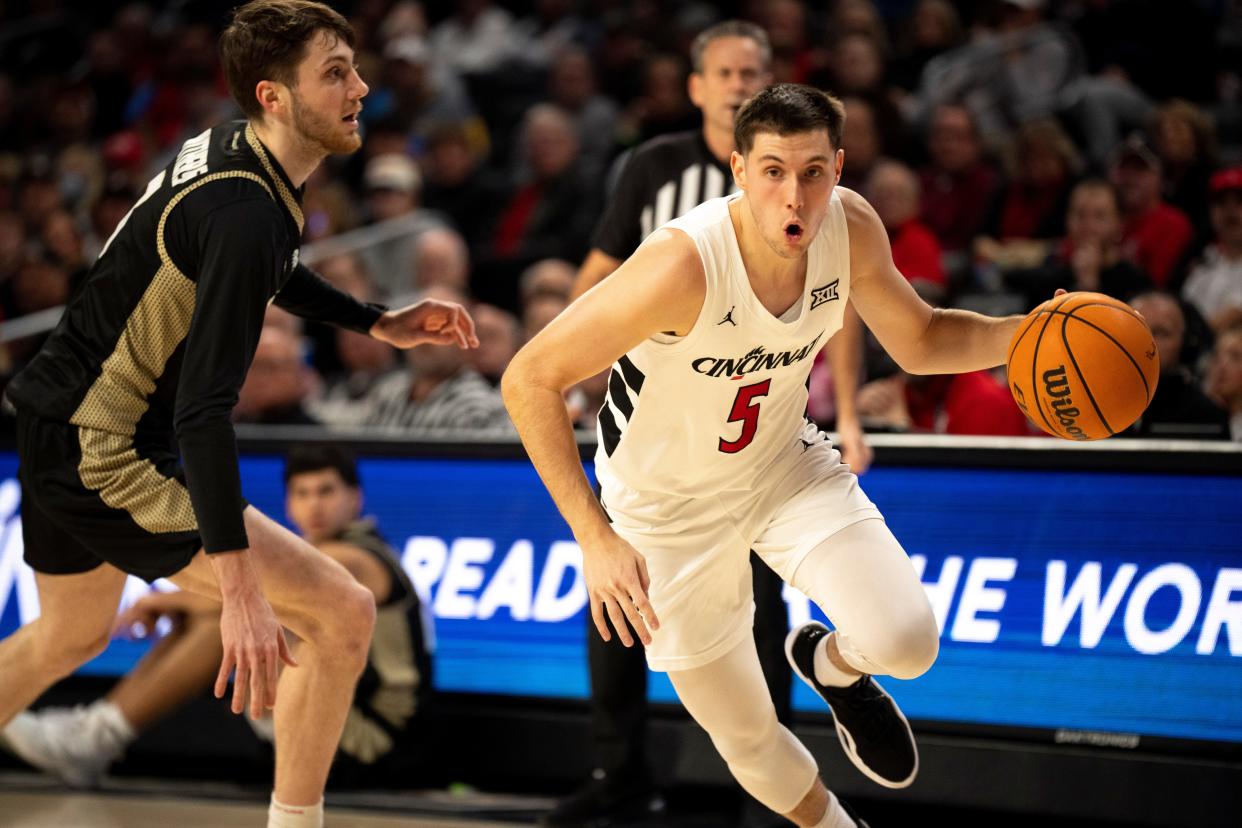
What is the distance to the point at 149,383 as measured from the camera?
3.79 metres

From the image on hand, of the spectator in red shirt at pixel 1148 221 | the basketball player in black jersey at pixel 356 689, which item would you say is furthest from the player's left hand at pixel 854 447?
the spectator in red shirt at pixel 1148 221

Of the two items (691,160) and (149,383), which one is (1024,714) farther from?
(149,383)

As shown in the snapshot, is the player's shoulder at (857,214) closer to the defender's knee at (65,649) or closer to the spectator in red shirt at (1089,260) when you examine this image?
the defender's knee at (65,649)

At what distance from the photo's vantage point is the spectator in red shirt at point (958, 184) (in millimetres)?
8164

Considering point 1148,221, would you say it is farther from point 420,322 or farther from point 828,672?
point 420,322

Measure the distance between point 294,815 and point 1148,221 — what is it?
17.3ft

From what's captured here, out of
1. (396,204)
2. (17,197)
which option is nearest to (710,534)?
(396,204)

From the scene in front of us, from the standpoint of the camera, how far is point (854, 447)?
4.68 metres

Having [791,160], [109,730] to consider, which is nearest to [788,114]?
[791,160]

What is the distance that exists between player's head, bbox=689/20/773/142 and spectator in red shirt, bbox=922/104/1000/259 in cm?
357

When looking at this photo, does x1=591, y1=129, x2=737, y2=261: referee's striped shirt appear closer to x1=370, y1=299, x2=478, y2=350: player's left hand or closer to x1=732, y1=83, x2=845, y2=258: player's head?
x1=370, y1=299, x2=478, y2=350: player's left hand

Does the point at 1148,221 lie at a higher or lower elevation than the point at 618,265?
lower

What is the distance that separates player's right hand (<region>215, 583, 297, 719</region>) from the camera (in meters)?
3.37

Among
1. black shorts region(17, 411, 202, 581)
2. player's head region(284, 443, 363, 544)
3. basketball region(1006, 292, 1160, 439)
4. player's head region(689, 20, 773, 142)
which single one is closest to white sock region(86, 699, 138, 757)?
player's head region(284, 443, 363, 544)
